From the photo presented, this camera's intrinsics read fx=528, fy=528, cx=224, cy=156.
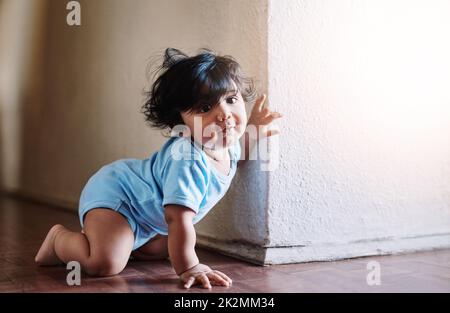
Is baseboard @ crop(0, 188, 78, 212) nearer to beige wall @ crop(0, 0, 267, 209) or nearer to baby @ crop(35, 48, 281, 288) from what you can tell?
beige wall @ crop(0, 0, 267, 209)

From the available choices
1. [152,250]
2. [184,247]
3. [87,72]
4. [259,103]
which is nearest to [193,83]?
[259,103]

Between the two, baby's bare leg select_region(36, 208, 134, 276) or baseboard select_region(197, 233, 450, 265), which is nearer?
baby's bare leg select_region(36, 208, 134, 276)

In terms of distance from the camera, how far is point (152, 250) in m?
1.43

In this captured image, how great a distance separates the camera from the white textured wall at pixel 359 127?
4.43 ft

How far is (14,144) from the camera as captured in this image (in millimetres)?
4000

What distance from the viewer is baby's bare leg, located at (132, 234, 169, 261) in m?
1.42

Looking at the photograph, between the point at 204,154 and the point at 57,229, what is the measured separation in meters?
0.45

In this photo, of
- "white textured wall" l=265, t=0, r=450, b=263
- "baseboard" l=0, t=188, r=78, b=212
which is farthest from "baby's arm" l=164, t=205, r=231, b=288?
"baseboard" l=0, t=188, r=78, b=212

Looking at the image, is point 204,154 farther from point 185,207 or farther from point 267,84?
point 267,84

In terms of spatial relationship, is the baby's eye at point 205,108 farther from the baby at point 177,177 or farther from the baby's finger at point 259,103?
the baby's finger at point 259,103

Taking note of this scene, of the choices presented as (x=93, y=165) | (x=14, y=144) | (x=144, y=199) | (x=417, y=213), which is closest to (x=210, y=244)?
(x=144, y=199)

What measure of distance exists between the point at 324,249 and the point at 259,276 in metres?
0.27

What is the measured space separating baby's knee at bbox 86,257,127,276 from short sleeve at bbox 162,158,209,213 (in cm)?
19

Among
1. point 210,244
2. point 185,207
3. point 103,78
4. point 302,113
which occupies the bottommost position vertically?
point 210,244
